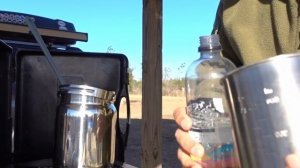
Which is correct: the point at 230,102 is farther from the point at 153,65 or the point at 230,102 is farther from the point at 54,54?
the point at 153,65

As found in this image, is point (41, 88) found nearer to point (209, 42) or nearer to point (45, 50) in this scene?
point (45, 50)

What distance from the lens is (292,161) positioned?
40 centimetres

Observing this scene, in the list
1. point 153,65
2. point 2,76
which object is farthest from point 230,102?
point 153,65

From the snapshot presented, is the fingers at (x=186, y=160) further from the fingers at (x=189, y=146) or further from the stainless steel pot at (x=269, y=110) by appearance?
the stainless steel pot at (x=269, y=110)

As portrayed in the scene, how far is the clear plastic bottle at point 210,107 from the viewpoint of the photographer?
628 mm

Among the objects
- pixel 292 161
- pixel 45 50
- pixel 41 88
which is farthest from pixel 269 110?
pixel 41 88

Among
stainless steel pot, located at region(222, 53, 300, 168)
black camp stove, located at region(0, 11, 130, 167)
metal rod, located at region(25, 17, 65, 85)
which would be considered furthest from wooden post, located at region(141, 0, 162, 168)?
stainless steel pot, located at region(222, 53, 300, 168)

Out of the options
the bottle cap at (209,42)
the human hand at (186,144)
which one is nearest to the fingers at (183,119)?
the human hand at (186,144)

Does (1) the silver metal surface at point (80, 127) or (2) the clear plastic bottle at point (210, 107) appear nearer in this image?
(2) the clear plastic bottle at point (210, 107)

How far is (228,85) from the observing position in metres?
0.46

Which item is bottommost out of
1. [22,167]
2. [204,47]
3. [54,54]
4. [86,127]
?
[22,167]

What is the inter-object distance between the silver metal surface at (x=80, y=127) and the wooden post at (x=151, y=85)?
1.18 meters

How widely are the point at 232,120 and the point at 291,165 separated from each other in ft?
0.26

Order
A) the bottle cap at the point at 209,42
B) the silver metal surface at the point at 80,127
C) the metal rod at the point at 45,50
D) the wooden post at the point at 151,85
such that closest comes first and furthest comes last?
the bottle cap at the point at 209,42 → the silver metal surface at the point at 80,127 → the metal rod at the point at 45,50 → the wooden post at the point at 151,85
